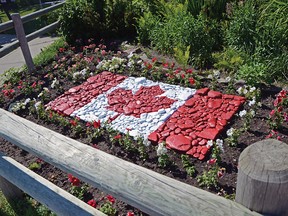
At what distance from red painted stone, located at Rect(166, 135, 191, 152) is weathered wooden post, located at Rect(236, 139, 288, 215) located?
7.21ft

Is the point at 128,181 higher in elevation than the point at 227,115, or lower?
higher

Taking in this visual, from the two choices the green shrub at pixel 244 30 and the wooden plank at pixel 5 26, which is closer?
the green shrub at pixel 244 30

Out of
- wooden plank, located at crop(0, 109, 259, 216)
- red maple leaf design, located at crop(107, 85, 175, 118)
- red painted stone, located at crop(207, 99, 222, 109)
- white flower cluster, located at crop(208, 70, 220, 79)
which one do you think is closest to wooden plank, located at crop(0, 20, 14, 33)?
red maple leaf design, located at crop(107, 85, 175, 118)

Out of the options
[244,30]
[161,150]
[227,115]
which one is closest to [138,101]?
[227,115]

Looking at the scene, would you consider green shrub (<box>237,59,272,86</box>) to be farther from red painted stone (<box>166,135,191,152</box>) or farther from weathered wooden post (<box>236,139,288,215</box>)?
weathered wooden post (<box>236,139,288,215</box>)

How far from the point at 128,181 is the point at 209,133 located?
7.52ft

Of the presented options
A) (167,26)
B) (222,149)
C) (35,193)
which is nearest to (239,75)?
(222,149)

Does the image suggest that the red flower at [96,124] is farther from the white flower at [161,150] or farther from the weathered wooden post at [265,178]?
the weathered wooden post at [265,178]

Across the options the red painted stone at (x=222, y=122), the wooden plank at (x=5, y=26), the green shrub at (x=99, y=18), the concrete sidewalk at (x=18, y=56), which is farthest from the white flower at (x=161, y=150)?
the concrete sidewalk at (x=18, y=56)

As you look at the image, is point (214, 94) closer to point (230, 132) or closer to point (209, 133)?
point (209, 133)

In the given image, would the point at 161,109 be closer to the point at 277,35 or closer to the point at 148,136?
the point at 148,136

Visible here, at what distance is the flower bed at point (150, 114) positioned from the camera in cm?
321

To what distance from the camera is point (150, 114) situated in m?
4.17

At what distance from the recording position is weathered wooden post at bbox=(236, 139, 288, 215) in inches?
44.4
